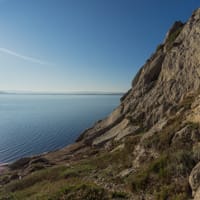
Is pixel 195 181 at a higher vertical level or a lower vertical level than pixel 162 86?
lower

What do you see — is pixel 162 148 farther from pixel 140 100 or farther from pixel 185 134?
pixel 140 100

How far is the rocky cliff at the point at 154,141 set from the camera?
37.9ft

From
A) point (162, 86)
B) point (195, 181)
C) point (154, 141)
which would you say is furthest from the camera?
point (162, 86)

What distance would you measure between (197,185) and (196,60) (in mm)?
19131

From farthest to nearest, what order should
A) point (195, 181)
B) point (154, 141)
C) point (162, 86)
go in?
point (162, 86) < point (154, 141) < point (195, 181)

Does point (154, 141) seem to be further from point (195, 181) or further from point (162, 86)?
point (162, 86)

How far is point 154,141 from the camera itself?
16703 mm

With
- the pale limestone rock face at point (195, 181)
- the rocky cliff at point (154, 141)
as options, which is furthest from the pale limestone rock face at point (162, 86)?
the pale limestone rock face at point (195, 181)

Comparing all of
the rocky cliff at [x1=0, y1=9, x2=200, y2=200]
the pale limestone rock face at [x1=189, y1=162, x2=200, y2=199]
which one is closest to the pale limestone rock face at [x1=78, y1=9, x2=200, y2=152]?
the rocky cliff at [x1=0, y1=9, x2=200, y2=200]

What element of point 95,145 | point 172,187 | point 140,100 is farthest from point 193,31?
point 172,187

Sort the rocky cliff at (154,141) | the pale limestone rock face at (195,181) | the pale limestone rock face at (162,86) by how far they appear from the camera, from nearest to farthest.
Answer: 1. the pale limestone rock face at (195,181)
2. the rocky cliff at (154,141)
3. the pale limestone rock face at (162,86)

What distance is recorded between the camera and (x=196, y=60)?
991 inches

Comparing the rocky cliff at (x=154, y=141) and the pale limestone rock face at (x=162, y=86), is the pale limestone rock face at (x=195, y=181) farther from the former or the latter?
the pale limestone rock face at (x=162, y=86)

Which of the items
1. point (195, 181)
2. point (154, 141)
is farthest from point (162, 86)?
point (195, 181)
